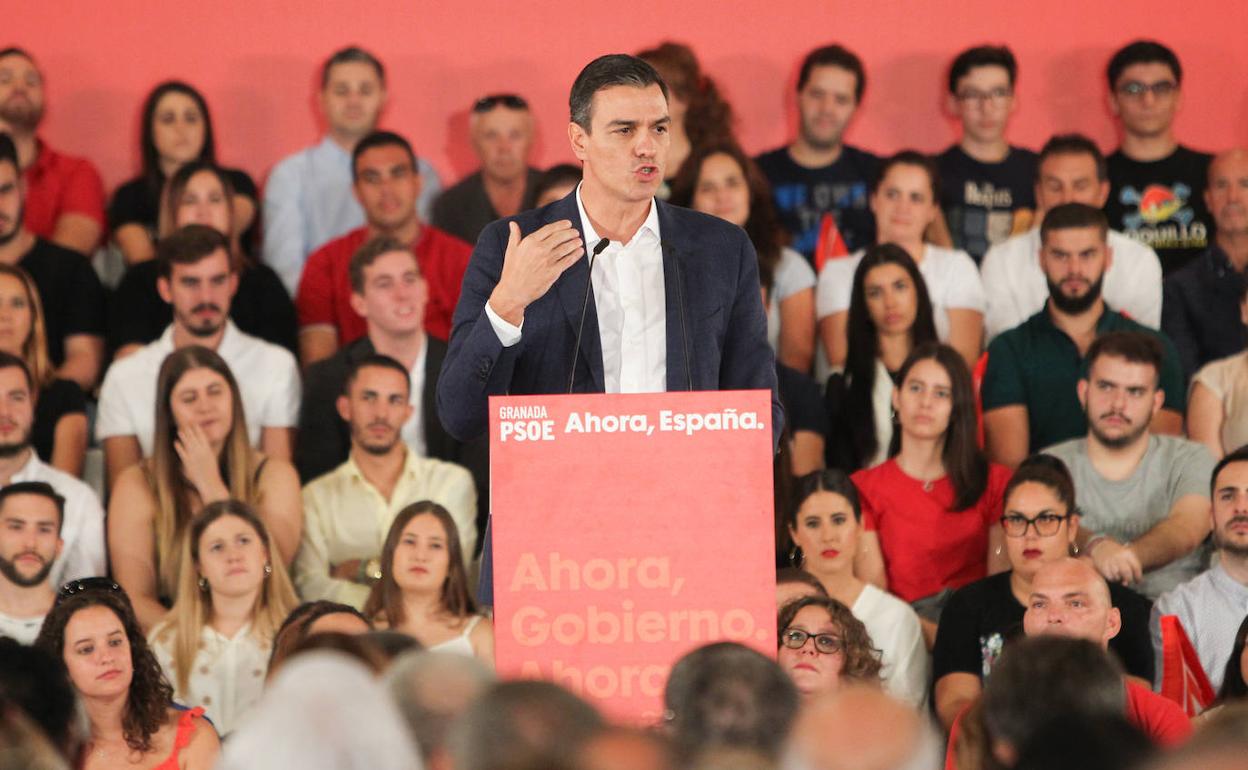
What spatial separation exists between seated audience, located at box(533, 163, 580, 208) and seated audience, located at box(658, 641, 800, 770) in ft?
12.3

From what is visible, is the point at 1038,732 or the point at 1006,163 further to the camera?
the point at 1006,163

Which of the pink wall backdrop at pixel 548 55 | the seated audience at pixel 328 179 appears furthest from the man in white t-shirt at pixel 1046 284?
the seated audience at pixel 328 179

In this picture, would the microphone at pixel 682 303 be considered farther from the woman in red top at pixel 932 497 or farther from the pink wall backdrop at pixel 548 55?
the pink wall backdrop at pixel 548 55

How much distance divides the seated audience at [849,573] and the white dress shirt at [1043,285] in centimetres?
134

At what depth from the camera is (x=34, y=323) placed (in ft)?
19.2

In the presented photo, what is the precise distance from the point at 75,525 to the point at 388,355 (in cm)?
109

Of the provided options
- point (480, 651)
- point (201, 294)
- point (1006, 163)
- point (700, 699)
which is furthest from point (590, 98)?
point (1006, 163)

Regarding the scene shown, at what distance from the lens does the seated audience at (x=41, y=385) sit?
5.74m

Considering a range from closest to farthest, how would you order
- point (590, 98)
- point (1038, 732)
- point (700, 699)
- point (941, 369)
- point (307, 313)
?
point (1038, 732) → point (700, 699) → point (590, 98) → point (941, 369) → point (307, 313)

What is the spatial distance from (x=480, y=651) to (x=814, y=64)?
2774mm

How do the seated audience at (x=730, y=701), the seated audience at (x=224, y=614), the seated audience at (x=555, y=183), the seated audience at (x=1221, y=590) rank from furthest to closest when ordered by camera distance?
the seated audience at (x=555, y=183), the seated audience at (x=224, y=614), the seated audience at (x=1221, y=590), the seated audience at (x=730, y=701)

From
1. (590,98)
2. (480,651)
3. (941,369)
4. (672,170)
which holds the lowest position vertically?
(480,651)

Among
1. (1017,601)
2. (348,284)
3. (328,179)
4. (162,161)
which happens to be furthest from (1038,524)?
(162,161)

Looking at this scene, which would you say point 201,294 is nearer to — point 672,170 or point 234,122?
point 234,122
